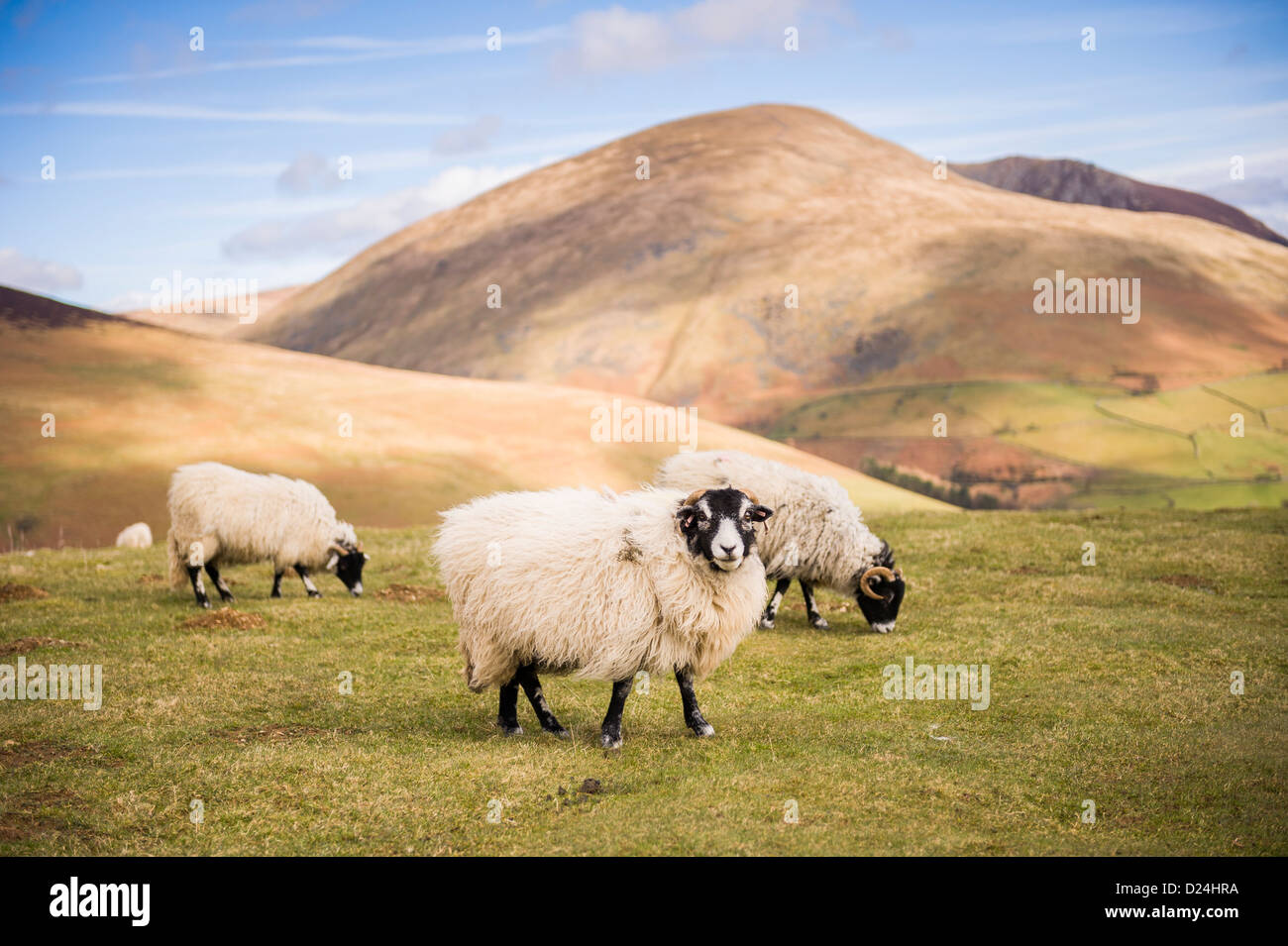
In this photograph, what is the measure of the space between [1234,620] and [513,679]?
13.0m

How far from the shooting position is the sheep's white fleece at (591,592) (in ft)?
33.3

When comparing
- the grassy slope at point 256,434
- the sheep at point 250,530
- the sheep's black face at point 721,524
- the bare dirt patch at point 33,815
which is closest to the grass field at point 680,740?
the bare dirt patch at point 33,815

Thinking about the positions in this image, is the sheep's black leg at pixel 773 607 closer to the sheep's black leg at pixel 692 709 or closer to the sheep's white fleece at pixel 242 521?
the sheep's black leg at pixel 692 709

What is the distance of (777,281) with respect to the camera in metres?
129

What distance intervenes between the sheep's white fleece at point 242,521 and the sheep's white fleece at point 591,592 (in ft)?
27.2

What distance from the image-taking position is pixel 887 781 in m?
9.23

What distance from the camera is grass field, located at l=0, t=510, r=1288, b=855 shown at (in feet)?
26.3

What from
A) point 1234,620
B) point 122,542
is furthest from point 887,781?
point 122,542

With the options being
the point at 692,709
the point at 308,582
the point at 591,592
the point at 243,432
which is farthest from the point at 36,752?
the point at 243,432

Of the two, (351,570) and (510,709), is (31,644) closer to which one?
(351,570)

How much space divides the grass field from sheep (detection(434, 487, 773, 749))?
780 millimetres

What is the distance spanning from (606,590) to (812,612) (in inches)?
310

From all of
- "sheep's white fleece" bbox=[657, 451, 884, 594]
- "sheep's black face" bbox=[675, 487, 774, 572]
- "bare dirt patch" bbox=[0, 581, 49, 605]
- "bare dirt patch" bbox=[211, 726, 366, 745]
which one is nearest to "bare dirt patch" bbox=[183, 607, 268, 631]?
"bare dirt patch" bbox=[0, 581, 49, 605]

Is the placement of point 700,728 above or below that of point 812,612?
below
